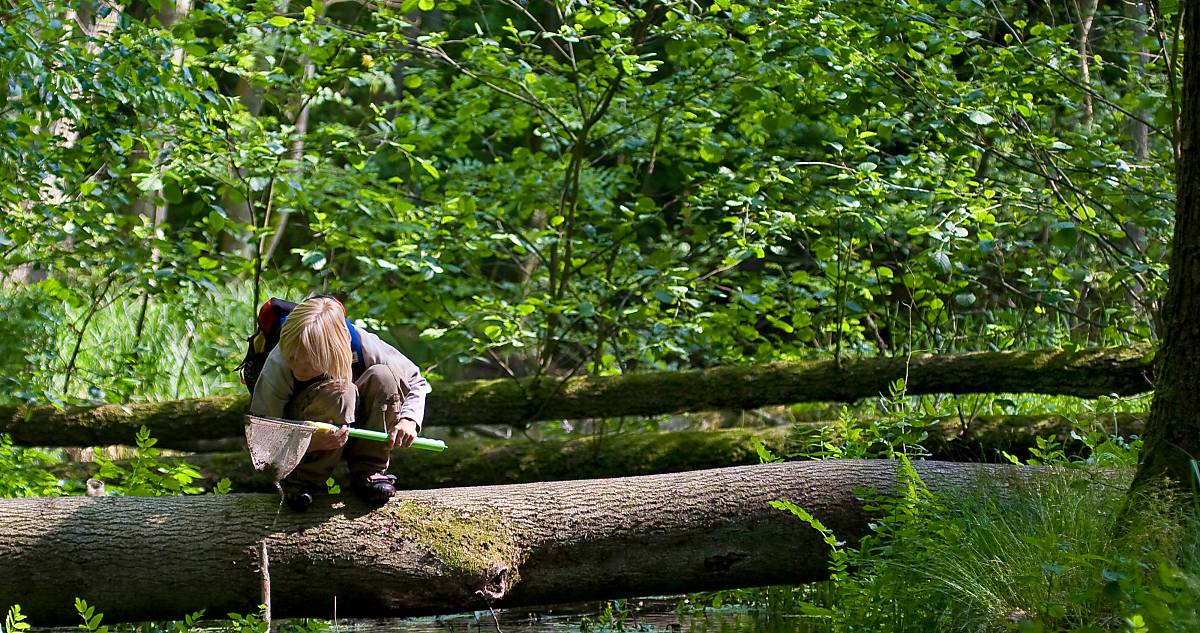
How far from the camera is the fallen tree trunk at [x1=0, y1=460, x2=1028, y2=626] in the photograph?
3.92 meters

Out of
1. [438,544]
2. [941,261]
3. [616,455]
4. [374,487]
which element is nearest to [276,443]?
[374,487]

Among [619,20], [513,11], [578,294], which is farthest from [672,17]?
[513,11]

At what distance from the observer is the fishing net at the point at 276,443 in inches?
149

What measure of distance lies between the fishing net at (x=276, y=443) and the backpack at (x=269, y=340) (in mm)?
296

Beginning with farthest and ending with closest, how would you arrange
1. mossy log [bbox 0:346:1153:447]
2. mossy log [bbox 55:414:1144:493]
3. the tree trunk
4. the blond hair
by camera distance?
mossy log [bbox 0:346:1153:447] < mossy log [bbox 55:414:1144:493] < the blond hair < the tree trunk

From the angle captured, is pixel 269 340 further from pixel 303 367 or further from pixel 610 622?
pixel 610 622

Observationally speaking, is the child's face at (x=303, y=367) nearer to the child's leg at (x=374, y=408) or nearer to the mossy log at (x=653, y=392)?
the child's leg at (x=374, y=408)

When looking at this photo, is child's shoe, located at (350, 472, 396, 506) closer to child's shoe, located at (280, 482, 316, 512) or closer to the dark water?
child's shoe, located at (280, 482, 316, 512)

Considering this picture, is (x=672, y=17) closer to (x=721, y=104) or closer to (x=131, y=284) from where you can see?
(x=721, y=104)

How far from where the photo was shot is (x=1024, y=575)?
3.31 m

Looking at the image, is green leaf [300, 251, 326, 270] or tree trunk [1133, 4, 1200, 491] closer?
tree trunk [1133, 4, 1200, 491]

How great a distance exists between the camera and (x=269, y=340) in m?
4.15

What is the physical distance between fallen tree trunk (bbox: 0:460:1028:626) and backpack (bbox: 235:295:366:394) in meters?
0.50

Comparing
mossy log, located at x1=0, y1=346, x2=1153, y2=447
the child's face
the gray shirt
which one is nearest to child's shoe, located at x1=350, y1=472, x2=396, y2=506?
the gray shirt
